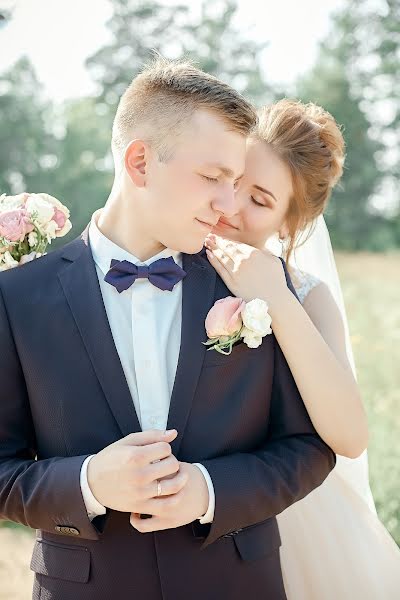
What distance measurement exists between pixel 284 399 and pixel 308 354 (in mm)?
166

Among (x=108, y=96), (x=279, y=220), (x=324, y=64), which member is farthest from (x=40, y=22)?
(x=279, y=220)

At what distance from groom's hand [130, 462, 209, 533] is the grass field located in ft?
12.1

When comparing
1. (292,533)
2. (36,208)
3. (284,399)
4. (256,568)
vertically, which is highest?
(36,208)

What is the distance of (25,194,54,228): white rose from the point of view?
2.92 metres

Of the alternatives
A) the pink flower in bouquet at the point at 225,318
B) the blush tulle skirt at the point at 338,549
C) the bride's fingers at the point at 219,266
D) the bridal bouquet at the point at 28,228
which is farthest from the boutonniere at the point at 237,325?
the blush tulle skirt at the point at 338,549

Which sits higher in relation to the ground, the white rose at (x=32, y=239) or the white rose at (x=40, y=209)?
the white rose at (x=40, y=209)

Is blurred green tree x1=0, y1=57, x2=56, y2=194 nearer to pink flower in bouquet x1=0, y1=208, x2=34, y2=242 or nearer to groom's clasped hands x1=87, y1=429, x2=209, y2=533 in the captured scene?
pink flower in bouquet x1=0, y1=208, x2=34, y2=242

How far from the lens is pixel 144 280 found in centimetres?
283

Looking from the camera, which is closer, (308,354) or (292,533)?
(308,354)

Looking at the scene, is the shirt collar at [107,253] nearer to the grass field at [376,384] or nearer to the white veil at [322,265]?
the white veil at [322,265]

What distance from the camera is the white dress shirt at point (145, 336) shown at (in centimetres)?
267

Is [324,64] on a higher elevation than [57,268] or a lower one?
higher

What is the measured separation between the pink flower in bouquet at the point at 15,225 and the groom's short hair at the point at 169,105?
37 centimetres

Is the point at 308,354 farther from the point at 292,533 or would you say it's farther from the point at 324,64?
the point at 324,64
